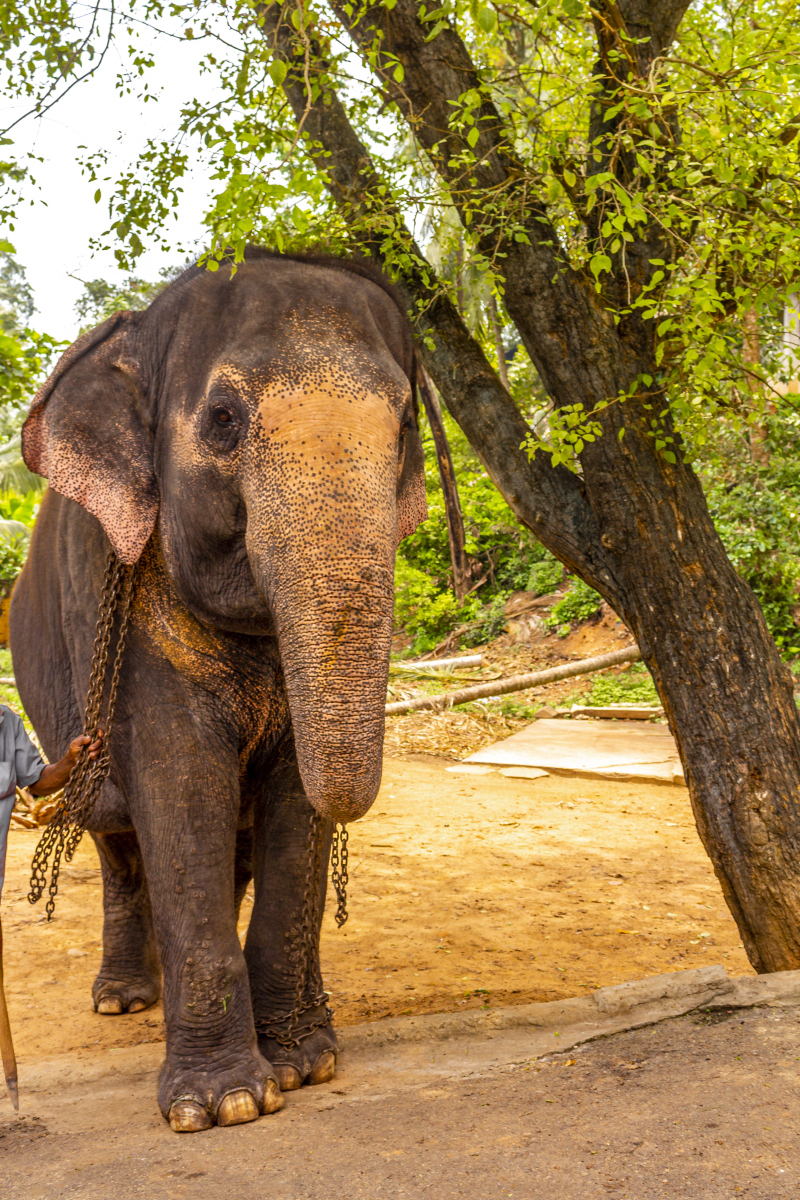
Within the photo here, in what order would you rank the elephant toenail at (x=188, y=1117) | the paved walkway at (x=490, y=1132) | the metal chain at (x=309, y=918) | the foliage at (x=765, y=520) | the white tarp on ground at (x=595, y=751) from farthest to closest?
the foliage at (x=765, y=520)
the white tarp on ground at (x=595, y=751)
the metal chain at (x=309, y=918)
the elephant toenail at (x=188, y=1117)
the paved walkway at (x=490, y=1132)

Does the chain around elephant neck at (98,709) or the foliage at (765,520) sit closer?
the chain around elephant neck at (98,709)

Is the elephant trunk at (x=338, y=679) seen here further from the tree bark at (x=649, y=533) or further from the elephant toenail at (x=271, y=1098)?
the tree bark at (x=649, y=533)

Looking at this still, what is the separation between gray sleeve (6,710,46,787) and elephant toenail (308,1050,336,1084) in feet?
4.05

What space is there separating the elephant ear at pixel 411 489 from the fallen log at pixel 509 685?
766 cm

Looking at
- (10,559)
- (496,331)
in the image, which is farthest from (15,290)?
(496,331)

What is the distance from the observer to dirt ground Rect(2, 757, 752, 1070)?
14.3 feet

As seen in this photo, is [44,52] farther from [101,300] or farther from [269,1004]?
[101,300]

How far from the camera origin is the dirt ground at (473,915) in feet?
14.3

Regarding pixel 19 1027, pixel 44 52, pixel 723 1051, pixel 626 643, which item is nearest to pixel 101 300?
pixel 626 643

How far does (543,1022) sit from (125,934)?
72.2 inches

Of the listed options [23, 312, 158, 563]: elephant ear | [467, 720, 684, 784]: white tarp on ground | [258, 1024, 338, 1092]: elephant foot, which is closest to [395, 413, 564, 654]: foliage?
[467, 720, 684, 784]: white tarp on ground

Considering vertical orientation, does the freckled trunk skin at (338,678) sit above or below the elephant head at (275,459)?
below

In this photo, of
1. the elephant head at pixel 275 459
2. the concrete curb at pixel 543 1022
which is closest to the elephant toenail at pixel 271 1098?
the concrete curb at pixel 543 1022

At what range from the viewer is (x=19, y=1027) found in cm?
415
